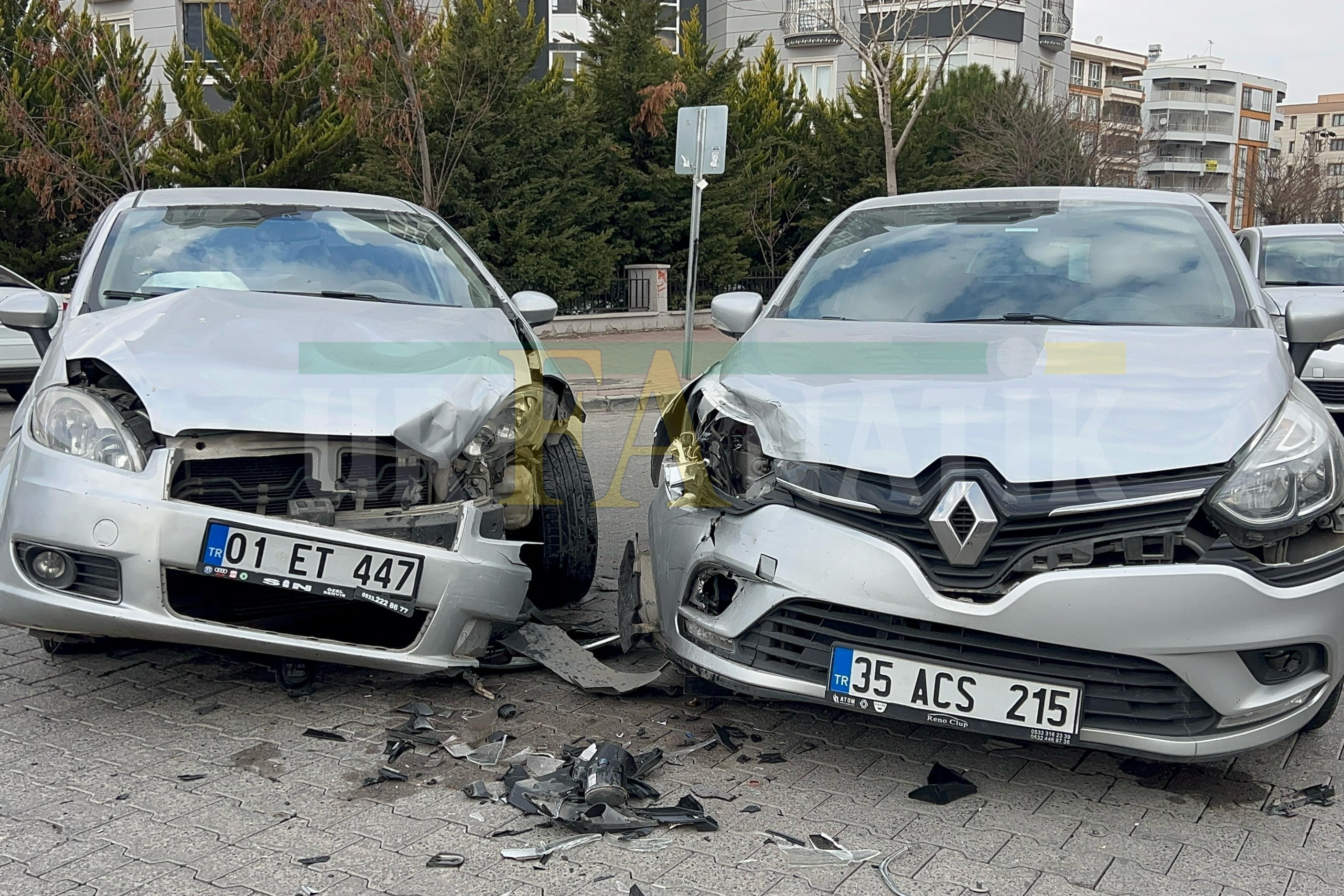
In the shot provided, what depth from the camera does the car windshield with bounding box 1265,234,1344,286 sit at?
9.83m

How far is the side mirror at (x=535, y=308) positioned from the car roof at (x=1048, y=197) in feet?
4.63

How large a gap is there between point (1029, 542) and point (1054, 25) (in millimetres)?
48441

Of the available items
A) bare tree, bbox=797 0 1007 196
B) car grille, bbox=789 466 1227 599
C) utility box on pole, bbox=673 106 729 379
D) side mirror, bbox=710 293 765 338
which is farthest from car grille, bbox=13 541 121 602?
bare tree, bbox=797 0 1007 196

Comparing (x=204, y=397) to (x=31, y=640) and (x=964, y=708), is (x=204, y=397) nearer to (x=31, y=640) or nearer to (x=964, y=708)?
(x=31, y=640)

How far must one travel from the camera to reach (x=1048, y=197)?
483 cm

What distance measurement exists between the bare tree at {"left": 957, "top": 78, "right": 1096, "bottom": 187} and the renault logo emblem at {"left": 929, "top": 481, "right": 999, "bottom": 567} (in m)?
28.7

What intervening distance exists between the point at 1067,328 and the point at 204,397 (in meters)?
2.62

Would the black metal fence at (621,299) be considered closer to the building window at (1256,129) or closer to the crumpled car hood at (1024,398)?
the crumpled car hood at (1024,398)

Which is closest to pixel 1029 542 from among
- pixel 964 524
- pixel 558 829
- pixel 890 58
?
pixel 964 524

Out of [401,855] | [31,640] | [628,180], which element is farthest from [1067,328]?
[628,180]

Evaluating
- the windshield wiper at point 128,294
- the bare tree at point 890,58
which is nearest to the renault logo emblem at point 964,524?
the windshield wiper at point 128,294

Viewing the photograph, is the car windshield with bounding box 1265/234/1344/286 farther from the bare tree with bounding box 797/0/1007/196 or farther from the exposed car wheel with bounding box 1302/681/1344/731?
the bare tree with bounding box 797/0/1007/196

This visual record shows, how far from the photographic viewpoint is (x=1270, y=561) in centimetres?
295

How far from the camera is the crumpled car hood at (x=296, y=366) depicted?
3.46 m
